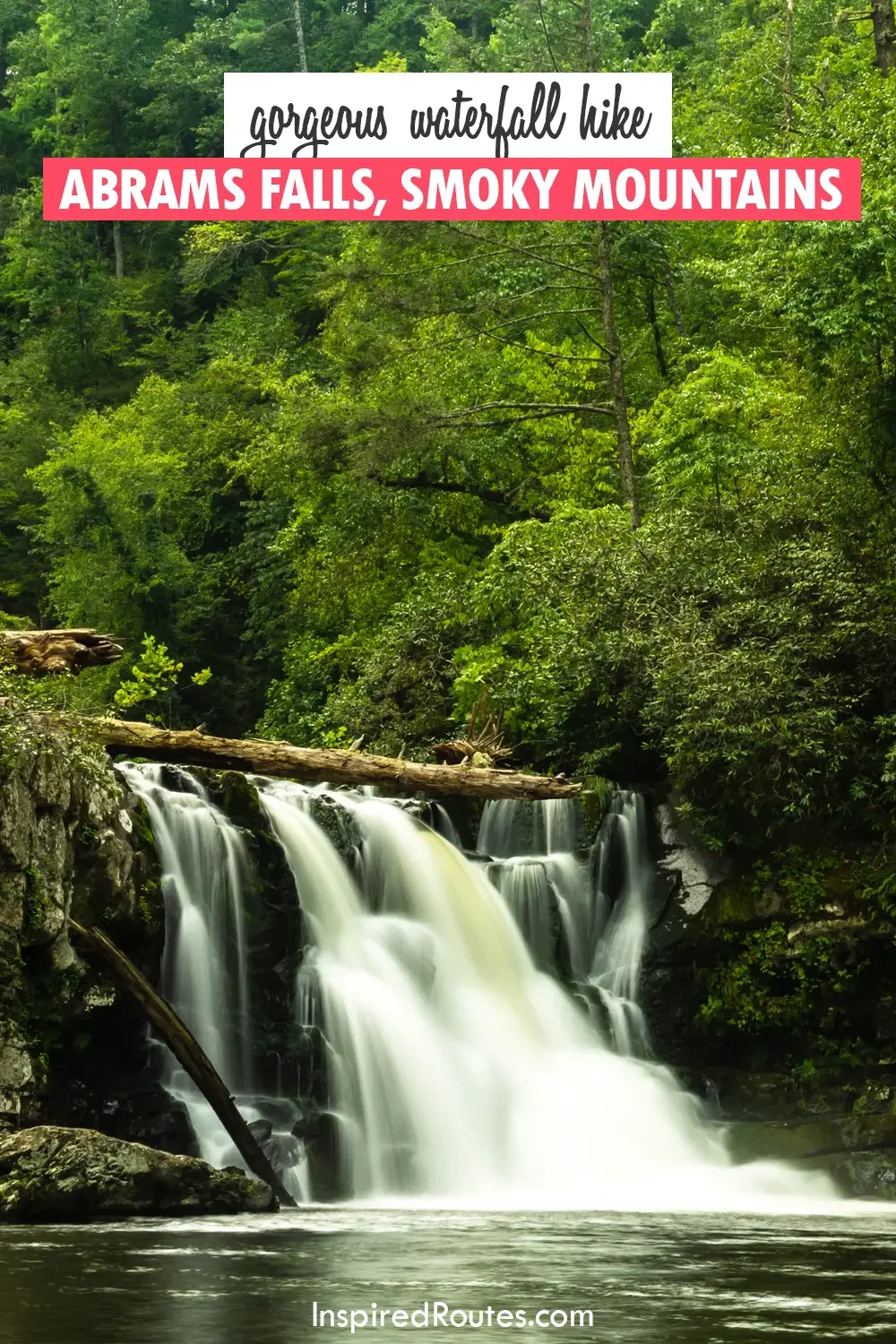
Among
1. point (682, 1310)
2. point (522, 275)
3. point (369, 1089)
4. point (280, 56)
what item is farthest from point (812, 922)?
point (280, 56)

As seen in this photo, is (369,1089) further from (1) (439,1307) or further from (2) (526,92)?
(2) (526,92)

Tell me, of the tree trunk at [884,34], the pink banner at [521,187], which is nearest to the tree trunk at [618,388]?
the pink banner at [521,187]

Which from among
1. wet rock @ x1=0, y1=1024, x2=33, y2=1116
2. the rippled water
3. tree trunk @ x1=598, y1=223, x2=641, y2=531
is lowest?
the rippled water

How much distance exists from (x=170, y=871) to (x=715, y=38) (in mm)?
40899

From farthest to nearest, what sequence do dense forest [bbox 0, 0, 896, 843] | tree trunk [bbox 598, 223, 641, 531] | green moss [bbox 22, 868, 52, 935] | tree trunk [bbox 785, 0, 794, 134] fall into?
tree trunk [bbox 785, 0, 794, 134]
tree trunk [bbox 598, 223, 641, 531]
dense forest [bbox 0, 0, 896, 843]
green moss [bbox 22, 868, 52, 935]

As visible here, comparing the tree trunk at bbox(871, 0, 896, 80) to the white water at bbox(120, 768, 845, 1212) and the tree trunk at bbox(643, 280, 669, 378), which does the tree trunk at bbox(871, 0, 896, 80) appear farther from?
the white water at bbox(120, 768, 845, 1212)

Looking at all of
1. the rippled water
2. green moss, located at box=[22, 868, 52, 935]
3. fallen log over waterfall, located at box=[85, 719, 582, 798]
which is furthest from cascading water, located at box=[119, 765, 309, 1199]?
the rippled water

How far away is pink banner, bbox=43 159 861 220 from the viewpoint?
76.8 feet

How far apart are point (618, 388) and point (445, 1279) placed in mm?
22662

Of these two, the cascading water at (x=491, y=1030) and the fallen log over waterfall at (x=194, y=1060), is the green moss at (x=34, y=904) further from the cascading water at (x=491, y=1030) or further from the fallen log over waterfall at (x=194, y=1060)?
the cascading water at (x=491, y=1030)

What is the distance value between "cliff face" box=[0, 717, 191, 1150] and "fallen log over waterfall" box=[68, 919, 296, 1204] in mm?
453

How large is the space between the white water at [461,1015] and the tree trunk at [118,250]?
40250 millimetres

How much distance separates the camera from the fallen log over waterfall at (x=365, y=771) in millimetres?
20484

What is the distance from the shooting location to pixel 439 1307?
26.1 ft
